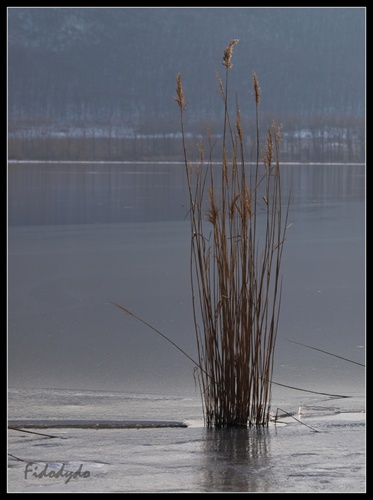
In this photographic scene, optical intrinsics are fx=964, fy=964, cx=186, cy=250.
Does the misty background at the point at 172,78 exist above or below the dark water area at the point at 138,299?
above

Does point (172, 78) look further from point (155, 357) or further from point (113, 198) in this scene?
point (155, 357)

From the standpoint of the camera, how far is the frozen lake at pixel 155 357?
7.13 feet

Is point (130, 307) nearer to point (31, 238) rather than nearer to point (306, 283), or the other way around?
point (306, 283)

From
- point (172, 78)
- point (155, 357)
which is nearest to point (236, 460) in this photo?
point (155, 357)

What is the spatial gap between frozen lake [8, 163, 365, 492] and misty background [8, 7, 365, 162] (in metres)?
29.4

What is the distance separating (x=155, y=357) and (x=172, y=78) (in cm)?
5054

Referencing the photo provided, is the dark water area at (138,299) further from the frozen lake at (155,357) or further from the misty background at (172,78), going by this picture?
the misty background at (172,78)

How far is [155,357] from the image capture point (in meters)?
3.95

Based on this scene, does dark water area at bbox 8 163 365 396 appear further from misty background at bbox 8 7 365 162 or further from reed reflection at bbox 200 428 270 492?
misty background at bbox 8 7 365 162

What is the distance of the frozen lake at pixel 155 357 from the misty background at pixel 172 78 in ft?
96.4

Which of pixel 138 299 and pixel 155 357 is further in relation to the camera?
pixel 138 299

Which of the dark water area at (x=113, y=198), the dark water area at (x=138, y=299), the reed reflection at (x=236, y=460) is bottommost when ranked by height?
the reed reflection at (x=236, y=460)

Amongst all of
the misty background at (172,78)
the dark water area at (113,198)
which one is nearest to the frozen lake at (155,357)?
the dark water area at (113,198)

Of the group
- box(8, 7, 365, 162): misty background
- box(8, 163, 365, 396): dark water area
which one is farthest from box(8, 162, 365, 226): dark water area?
box(8, 7, 365, 162): misty background
